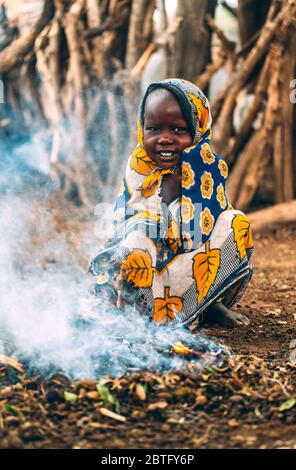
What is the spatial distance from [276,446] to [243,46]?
4426 millimetres

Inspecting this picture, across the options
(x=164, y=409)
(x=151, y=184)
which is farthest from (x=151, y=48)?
(x=164, y=409)

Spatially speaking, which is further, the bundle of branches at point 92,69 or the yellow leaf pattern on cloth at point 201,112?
the bundle of branches at point 92,69

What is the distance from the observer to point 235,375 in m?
2.52

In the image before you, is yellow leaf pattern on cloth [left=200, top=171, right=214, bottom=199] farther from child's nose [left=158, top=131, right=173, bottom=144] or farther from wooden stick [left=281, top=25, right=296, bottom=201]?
wooden stick [left=281, top=25, right=296, bottom=201]

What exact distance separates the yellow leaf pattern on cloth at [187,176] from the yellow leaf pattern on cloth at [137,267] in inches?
14.9

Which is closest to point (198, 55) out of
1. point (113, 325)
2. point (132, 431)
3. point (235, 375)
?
point (113, 325)

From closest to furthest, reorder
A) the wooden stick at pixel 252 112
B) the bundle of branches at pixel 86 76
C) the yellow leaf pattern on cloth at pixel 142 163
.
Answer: the yellow leaf pattern on cloth at pixel 142 163
the wooden stick at pixel 252 112
the bundle of branches at pixel 86 76

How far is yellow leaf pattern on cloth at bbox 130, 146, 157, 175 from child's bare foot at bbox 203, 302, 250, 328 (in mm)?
720

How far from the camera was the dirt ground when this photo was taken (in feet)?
6.96

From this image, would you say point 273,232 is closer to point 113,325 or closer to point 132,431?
point 113,325

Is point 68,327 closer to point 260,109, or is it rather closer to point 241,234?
point 241,234

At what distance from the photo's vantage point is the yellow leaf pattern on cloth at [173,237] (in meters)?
3.07

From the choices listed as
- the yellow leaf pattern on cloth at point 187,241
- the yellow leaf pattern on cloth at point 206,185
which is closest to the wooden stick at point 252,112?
the yellow leaf pattern on cloth at point 206,185

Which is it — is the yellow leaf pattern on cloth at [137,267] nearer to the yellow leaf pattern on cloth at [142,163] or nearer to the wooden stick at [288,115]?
the yellow leaf pattern on cloth at [142,163]
